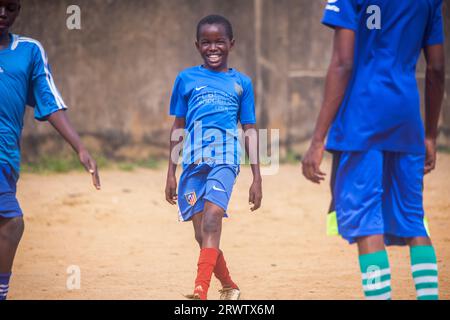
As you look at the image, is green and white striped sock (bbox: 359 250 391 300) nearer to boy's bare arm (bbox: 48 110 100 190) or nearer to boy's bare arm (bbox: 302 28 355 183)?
boy's bare arm (bbox: 302 28 355 183)

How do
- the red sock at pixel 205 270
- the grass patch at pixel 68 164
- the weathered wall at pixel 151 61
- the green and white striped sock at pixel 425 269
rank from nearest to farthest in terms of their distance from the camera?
1. the green and white striped sock at pixel 425 269
2. the red sock at pixel 205 270
3. the grass patch at pixel 68 164
4. the weathered wall at pixel 151 61

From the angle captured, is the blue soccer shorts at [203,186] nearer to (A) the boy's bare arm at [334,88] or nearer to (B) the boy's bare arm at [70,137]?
(B) the boy's bare arm at [70,137]

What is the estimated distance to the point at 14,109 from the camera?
Answer: 3.91 meters

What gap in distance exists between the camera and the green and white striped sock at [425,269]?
3.47 meters

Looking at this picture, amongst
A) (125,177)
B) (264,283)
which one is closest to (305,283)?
(264,283)

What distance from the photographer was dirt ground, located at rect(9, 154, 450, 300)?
5148 mm

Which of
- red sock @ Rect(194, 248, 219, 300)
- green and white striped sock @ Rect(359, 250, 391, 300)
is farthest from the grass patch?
green and white striped sock @ Rect(359, 250, 391, 300)

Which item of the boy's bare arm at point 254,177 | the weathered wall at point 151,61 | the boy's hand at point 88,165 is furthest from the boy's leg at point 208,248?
the weathered wall at point 151,61

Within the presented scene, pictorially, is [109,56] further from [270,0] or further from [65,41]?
[270,0]

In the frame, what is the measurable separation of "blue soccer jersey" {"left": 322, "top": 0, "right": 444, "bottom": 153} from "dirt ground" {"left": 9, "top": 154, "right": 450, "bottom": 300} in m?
1.62

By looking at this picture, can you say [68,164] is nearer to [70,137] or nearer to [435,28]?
[70,137]

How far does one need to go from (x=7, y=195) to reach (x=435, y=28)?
2132 millimetres

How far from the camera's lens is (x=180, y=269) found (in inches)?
226

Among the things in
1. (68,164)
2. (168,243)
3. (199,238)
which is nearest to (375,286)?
(199,238)
